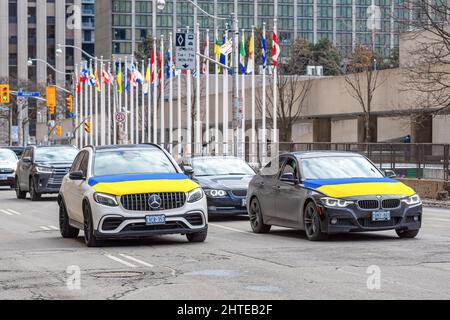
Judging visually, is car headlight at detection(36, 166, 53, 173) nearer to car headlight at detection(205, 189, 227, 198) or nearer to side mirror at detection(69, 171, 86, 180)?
car headlight at detection(205, 189, 227, 198)

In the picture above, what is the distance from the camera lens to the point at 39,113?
458ft

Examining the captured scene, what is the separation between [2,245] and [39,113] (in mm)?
122593

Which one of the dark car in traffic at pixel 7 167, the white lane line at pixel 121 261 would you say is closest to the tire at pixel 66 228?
the white lane line at pixel 121 261

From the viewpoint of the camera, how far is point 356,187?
1855cm

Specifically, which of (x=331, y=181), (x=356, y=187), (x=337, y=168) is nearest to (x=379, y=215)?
(x=356, y=187)

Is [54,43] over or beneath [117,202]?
over

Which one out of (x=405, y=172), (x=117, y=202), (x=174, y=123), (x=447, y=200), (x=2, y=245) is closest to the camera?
(x=117, y=202)

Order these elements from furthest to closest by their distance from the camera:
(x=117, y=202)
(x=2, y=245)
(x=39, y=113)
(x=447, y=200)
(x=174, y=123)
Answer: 1. (x=39, y=113)
2. (x=174, y=123)
3. (x=447, y=200)
4. (x=2, y=245)
5. (x=117, y=202)

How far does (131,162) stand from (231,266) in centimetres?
503

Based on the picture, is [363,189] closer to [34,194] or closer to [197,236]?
[197,236]

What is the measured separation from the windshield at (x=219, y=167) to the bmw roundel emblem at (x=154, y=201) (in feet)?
27.6
